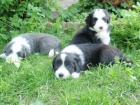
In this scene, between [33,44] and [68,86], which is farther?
[33,44]

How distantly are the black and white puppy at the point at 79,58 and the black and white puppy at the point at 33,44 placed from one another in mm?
991

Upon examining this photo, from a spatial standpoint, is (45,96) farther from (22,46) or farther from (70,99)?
(22,46)

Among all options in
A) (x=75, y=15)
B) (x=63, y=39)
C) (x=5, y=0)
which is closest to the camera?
(x=5, y=0)

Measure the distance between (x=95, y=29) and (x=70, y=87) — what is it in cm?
211

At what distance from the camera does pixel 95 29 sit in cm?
645

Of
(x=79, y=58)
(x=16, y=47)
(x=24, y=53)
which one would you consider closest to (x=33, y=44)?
(x=24, y=53)

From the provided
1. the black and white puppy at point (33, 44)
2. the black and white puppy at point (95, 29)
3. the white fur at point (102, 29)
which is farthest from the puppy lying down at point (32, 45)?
the white fur at point (102, 29)

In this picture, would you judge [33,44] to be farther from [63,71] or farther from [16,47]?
[63,71]

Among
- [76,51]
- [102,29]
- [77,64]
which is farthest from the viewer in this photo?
[102,29]

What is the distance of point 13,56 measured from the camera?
18.9 feet

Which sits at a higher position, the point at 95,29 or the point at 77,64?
the point at 95,29

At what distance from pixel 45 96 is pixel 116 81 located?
3.86 feet

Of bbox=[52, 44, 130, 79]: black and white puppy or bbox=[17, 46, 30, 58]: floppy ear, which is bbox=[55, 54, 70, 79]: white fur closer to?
bbox=[52, 44, 130, 79]: black and white puppy

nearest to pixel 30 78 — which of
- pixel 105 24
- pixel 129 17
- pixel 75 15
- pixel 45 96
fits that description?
pixel 45 96
